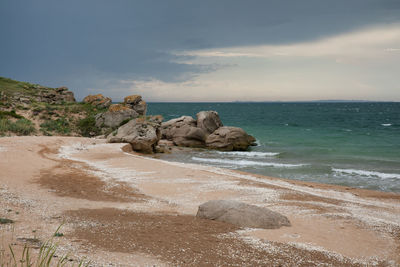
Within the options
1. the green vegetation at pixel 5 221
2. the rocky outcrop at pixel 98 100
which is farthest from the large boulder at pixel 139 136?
the green vegetation at pixel 5 221

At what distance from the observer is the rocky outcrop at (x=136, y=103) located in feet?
134

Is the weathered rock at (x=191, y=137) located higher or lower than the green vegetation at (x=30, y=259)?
lower

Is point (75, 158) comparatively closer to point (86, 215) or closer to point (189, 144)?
point (86, 215)

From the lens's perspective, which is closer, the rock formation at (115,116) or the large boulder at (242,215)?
the large boulder at (242,215)

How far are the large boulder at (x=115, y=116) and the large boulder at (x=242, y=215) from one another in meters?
28.0

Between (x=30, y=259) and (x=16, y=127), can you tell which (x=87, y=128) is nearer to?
(x=16, y=127)

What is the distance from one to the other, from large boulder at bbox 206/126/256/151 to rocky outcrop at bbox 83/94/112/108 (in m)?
17.4

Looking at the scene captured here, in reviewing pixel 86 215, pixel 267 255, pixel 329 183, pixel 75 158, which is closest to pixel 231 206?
pixel 267 255

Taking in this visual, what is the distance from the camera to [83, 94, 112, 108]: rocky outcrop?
43.8 meters

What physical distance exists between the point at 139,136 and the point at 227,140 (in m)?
10.5

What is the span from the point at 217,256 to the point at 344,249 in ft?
11.7

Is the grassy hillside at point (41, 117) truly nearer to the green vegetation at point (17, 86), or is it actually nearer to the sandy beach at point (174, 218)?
the green vegetation at point (17, 86)

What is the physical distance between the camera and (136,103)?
41.2m

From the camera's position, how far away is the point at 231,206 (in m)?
10.2
